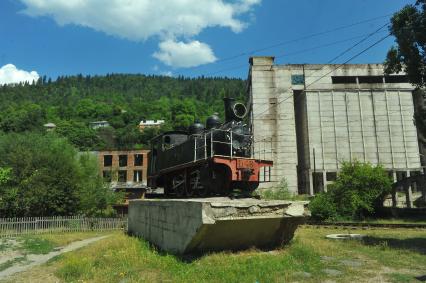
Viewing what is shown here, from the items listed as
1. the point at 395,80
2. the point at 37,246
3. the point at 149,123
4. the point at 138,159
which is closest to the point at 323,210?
the point at 37,246

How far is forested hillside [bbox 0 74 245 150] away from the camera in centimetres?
10819

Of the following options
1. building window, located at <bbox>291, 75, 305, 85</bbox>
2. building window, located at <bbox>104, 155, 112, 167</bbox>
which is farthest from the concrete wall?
building window, located at <bbox>104, 155, 112, 167</bbox>

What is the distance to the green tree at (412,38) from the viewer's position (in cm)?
1454

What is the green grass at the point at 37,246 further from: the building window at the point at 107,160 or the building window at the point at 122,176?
the building window at the point at 107,160

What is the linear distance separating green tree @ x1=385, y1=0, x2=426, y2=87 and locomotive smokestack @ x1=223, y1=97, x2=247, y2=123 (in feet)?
23.9

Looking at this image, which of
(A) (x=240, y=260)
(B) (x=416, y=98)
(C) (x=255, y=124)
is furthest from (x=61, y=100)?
(A) (x=240, y=260)

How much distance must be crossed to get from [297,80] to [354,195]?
109ft

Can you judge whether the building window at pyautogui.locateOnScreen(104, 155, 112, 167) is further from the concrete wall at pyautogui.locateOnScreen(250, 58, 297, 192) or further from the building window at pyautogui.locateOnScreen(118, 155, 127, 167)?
the concrete wall at pyautogui.locateOnScreen(250, 58, 297, 192)

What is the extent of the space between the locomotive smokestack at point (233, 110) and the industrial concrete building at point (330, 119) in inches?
1554

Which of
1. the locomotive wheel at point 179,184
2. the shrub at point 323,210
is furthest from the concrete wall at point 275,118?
the locomotive wheel at point 179,184

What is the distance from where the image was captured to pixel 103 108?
150 m

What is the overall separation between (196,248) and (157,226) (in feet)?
9.54

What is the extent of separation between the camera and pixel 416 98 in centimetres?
5747

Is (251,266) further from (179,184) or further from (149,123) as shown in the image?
(149,123)
